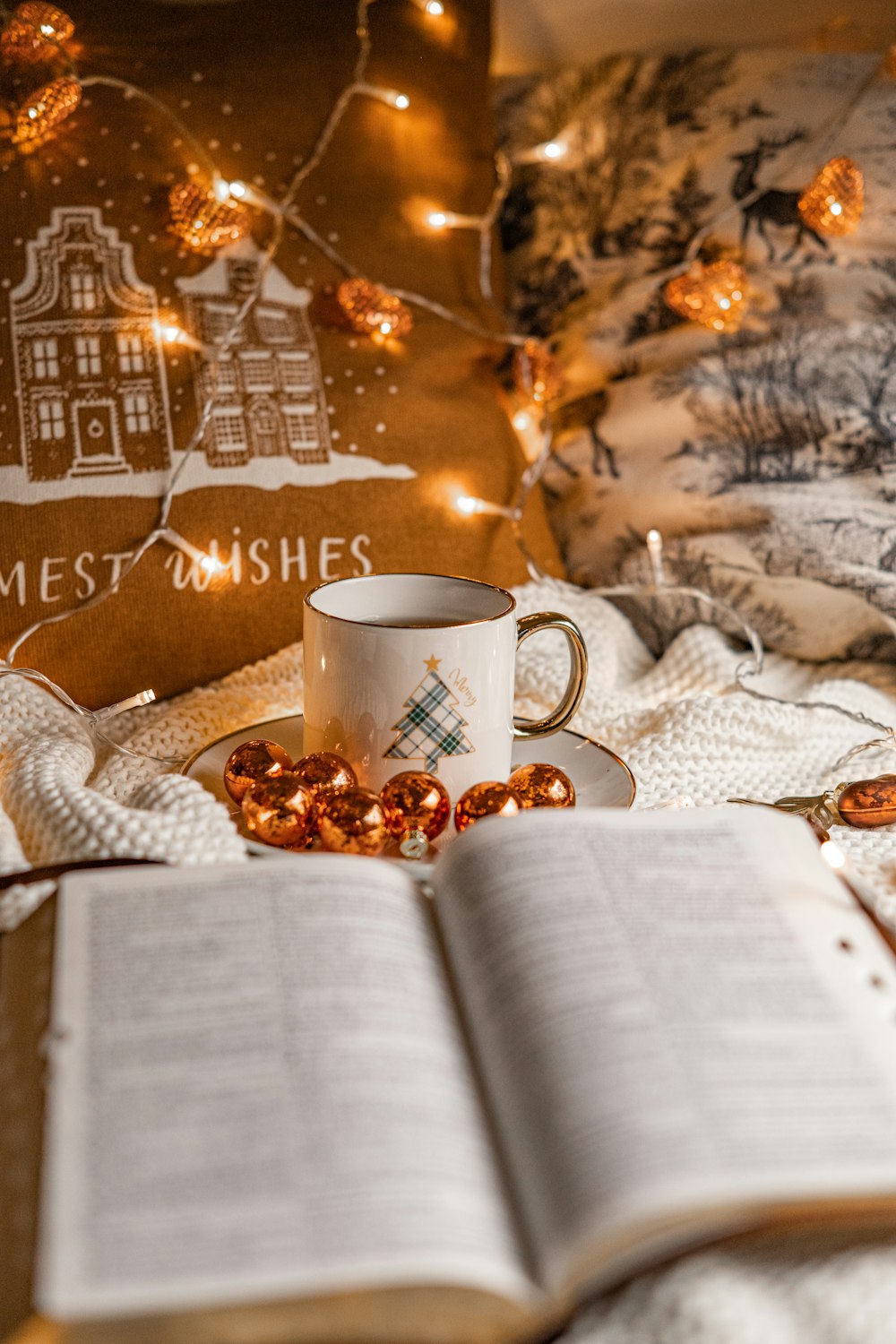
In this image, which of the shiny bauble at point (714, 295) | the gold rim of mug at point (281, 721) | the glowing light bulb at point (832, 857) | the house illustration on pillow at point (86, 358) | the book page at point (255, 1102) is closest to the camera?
the book page at point (255, 1102)

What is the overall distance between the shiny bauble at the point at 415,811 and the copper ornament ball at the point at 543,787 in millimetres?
59

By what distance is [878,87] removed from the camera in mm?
949

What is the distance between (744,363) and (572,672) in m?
0.38

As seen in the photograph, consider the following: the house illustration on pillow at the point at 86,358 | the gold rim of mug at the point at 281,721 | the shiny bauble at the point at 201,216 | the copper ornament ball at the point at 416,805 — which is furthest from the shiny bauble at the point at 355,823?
the shiny bauble at the point at 201,216

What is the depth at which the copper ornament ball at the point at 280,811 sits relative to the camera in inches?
24.4

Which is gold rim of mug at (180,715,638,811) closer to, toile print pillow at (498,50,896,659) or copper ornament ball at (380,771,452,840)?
copper ornament ball at (380,771,452,840)

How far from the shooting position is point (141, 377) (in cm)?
84

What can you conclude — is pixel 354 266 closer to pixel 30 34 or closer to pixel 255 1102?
pixel 30 34

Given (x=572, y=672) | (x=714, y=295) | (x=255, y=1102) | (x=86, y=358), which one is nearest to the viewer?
(x=255, y=1102)

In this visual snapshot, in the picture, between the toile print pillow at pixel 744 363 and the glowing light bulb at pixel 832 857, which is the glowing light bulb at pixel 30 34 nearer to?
the toile print pillow at pixel 744 363

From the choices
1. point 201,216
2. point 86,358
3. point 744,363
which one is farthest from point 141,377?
point 744,363

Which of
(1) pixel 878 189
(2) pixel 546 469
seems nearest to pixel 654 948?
(2) pixel 546 469

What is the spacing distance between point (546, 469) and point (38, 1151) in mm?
770

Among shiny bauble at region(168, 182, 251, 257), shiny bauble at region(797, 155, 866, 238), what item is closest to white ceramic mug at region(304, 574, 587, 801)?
shiny bauble at region(168, 182, 251, 257)
